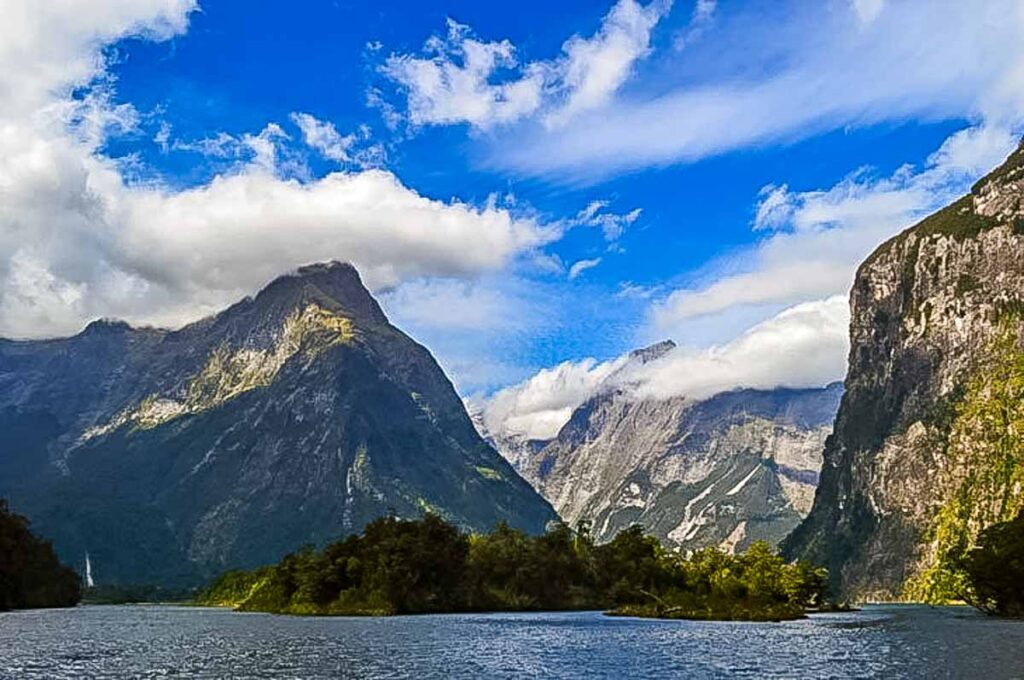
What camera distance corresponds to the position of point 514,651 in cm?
12725

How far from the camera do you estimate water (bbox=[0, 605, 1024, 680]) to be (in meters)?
98.8

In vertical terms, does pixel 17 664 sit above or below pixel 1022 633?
above

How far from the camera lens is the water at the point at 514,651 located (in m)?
98.8

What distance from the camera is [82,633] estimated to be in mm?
170375

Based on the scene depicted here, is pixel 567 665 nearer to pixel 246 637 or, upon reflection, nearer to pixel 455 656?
pixel 455 656

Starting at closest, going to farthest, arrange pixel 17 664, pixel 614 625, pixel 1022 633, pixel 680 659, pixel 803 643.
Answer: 1. pixel 17 664
2. pixel 680 659
3. pixel 803 643
4. pixel 1022 633
5. pixel 614 625

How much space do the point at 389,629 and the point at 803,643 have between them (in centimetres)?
6894

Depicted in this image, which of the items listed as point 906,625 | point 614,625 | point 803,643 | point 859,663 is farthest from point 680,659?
point 906,625

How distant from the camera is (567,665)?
108m

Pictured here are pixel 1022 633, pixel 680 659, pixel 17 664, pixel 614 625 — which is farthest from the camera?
pixel 614 625

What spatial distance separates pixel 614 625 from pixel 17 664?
114 meters

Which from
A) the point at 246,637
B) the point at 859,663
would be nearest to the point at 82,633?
the point at 246,637

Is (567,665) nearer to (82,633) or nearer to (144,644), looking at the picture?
(144,644)

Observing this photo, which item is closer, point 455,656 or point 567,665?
point 567,665
